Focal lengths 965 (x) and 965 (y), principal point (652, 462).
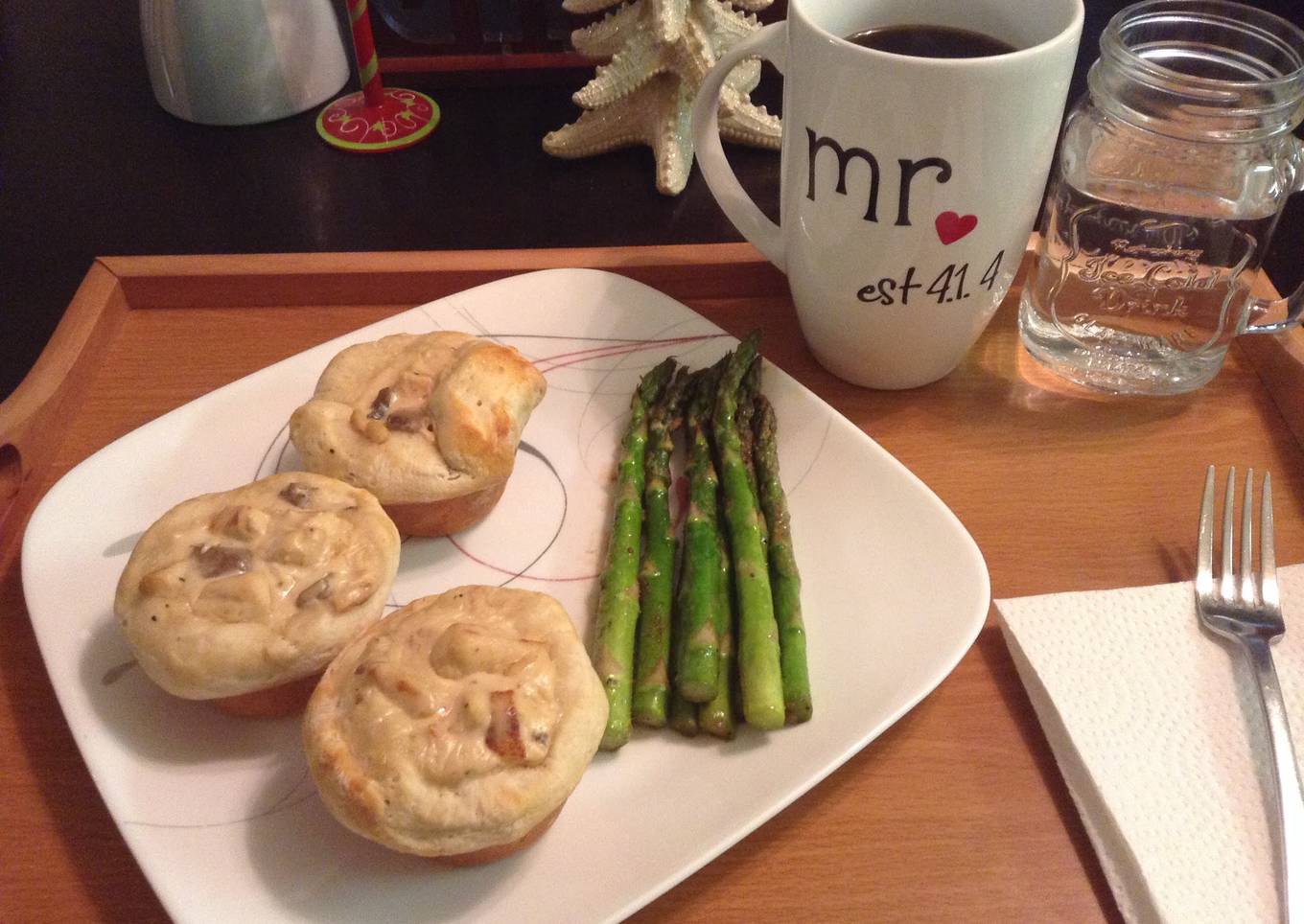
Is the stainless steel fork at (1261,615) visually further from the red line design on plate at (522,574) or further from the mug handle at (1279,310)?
the red line design on plate at (522,574)

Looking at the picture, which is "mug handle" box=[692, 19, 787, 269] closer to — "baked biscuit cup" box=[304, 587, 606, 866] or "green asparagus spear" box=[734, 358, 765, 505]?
"green asparagus spear" box=[734, 358, 765, 505]

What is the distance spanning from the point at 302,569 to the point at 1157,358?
1414 mm

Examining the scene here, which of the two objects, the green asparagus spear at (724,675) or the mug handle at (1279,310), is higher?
the mug handle at (1279,310)

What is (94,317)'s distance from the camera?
1695mm

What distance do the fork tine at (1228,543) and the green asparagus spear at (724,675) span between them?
67cm

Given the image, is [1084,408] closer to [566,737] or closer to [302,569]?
[566,737]

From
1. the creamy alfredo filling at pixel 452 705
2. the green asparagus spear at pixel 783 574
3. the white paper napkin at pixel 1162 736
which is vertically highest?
the creamy alfredo filling at pixel 452 705

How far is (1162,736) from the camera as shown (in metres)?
1.17

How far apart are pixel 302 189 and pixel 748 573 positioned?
5.40ft

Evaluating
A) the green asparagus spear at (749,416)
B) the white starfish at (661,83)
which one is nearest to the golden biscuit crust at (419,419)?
the green asparagus spear at (749,416)

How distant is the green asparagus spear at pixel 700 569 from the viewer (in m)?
1.21

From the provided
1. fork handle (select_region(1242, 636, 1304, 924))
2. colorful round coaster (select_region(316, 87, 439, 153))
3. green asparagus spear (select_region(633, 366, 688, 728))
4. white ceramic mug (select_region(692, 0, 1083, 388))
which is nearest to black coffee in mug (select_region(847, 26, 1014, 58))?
white ceramic mug (select_region(692, 0, 1083, 388))

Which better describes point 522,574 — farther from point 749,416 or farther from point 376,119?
point 376,119

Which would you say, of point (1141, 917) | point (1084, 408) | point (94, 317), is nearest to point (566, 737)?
point (1141, 917)
